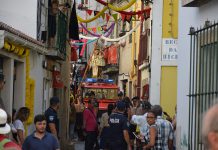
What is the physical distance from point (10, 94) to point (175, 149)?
12.7 feet

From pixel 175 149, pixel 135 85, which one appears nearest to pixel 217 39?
pixel 175 149

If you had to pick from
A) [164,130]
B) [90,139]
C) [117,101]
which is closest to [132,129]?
[117,101]

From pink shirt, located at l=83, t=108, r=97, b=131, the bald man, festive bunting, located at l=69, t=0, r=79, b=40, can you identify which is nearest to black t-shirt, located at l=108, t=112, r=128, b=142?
pink shirt, located at l=83, t=108, r=97, b=131

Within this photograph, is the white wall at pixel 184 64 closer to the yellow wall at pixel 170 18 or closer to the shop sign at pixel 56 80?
the yellow wall at pixel 170 18

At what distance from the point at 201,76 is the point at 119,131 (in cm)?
500

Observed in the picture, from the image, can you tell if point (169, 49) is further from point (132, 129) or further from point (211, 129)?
point (211, 129)

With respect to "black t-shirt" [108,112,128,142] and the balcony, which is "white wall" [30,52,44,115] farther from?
"black t-shirt" [108,112,128,142]

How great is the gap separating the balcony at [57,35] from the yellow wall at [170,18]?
3334mm

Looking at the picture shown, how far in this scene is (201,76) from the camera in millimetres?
10039

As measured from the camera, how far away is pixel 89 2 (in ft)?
200

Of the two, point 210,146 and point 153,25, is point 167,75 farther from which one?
point 210,146

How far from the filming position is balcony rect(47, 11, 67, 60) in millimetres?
19688

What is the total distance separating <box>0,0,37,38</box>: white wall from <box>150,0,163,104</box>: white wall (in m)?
5.72

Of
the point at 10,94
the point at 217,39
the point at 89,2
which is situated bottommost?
the point at 10,94
